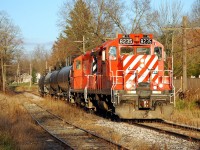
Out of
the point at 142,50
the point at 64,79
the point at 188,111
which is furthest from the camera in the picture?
the point at 64,79

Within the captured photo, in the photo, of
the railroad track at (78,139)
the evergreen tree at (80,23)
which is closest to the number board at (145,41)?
the railroad track at (78,139)

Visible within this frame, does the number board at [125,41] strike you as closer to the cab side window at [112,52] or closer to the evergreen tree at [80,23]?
the cab side window at [112,52]

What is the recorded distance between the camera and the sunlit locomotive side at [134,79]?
15.1 meters

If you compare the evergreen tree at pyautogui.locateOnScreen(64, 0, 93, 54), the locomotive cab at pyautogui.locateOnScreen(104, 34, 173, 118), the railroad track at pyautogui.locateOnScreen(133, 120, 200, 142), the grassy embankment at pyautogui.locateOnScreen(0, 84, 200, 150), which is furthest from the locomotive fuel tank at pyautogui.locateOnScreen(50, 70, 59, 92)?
the railroad track at pyautogui.locateOnScreen(133, 120, 200, 142)

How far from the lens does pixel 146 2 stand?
48219mm

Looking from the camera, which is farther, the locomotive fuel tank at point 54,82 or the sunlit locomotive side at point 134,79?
the locomotive fuel tank at point 54,82

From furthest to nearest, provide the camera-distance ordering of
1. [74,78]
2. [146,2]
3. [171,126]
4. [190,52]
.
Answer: [146,2], [190,52], [74,78], [171,126]

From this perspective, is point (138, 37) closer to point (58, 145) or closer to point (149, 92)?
point (149, 92)

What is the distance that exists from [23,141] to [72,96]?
1434 centimetres

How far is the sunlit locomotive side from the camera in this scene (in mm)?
15078

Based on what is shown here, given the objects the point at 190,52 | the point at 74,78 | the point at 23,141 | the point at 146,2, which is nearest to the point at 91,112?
the point at 74,78

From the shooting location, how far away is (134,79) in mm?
15555

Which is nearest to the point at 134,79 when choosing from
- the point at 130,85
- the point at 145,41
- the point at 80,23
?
the point at 130,85

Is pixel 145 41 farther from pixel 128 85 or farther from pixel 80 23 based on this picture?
pixel 80 23
